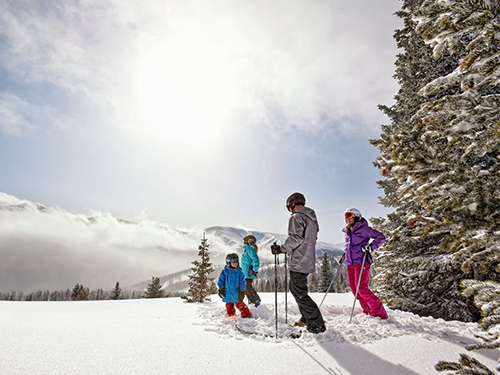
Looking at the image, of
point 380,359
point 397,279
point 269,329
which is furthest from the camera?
point 397,279

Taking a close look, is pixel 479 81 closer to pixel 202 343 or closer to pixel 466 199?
pixel 466 199

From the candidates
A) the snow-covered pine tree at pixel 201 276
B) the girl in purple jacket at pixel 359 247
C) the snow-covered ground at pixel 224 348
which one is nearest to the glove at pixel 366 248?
the girl in purple jacket at pixel 359 247

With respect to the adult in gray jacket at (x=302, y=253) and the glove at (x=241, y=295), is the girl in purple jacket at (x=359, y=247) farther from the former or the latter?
the glove at (x=241, y=295)

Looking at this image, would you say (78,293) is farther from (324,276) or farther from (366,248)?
(366,248)

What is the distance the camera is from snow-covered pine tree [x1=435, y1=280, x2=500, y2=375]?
1.87 meters

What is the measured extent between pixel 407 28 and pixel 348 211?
8321mm

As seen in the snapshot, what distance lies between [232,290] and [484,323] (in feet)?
17.4

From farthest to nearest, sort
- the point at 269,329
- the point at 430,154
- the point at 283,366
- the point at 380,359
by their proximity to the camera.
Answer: the point at 269,329
the point at 380,359
the point at 283,366
the point at 430,154

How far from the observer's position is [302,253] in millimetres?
5129

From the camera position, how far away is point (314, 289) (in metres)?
38.8

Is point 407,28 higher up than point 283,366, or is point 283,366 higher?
point 407,28

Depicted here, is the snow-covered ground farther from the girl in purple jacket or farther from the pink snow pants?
the girl in purple jacket

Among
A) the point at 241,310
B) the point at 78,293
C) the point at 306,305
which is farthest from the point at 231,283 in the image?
the point at 78,293

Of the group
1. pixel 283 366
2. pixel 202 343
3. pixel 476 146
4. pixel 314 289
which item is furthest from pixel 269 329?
pixel 314 289
